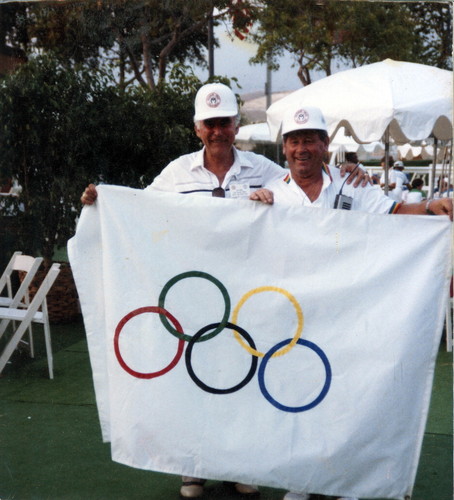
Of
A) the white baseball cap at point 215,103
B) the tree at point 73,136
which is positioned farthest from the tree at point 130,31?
the white baseball cap at point 215,103

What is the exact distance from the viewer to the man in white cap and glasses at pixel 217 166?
11.4 ft

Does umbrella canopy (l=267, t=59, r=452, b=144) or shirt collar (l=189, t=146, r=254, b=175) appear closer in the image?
shirt collar (l=189, t=146, r=254, b=175)

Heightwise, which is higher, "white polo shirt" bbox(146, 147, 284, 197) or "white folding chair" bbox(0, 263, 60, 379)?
"white polo shirt" bbox(146, 147, 284, 197)

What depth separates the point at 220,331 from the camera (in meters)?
3.17


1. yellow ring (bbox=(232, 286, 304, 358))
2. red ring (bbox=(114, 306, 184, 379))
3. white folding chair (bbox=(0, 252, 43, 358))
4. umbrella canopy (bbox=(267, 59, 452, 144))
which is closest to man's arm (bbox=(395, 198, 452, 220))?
yellow ring (bbox=(232, 286, 304, 358))

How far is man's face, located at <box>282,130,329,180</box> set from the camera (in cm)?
323

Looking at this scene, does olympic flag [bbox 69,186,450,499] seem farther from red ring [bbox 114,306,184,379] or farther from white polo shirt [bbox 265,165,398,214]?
white polo shirt [bbox 265,165,398,214]

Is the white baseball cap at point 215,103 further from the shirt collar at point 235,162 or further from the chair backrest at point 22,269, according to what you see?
the chair backrest at point 22,269

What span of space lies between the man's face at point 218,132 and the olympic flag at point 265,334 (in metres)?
0.45

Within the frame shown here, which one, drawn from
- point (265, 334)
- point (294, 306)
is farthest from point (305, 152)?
point (265, 334)

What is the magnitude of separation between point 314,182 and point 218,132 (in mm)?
541

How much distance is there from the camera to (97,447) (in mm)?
4156

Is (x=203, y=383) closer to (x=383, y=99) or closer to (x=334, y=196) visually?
(x=334, y=196)

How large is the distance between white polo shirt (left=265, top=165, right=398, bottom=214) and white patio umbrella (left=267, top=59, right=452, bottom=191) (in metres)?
3.54
